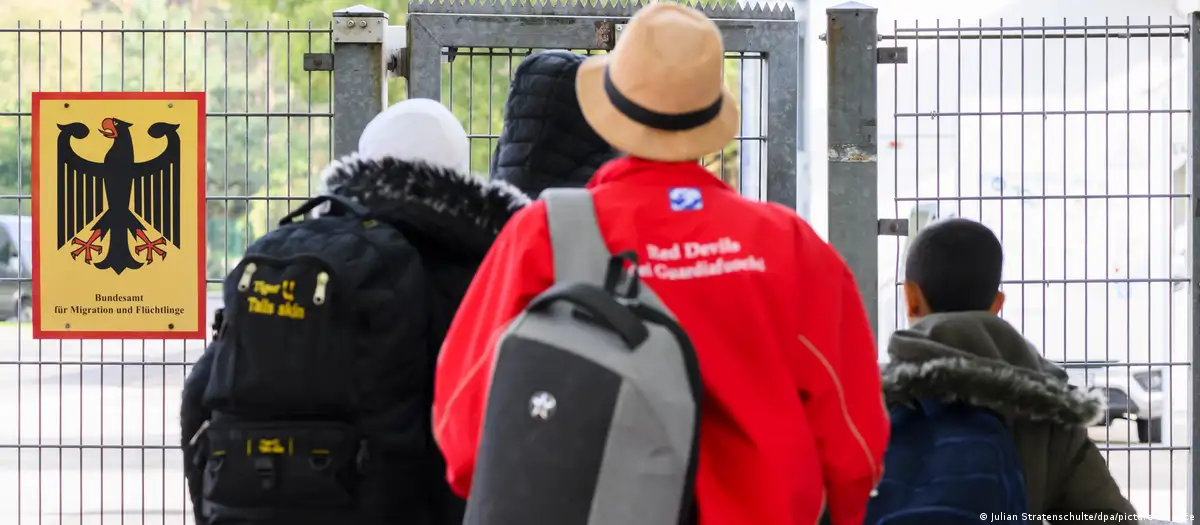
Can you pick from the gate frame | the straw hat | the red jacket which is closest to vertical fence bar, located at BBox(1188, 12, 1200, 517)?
the gate frame

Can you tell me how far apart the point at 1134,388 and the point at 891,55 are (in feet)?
7.39

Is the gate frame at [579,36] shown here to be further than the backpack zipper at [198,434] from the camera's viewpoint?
Yes

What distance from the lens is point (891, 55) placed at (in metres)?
4.68

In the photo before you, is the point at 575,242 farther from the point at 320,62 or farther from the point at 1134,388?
the point at 1134,388

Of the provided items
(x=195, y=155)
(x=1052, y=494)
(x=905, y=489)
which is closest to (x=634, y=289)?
(x=905, y=489)

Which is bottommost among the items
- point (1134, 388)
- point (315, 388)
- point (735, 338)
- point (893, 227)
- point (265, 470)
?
point (1134, 388)

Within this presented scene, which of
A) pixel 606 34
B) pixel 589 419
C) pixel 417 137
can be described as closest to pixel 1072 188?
pixel 606 34

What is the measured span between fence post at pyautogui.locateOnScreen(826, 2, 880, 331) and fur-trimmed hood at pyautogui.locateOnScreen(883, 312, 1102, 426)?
5.71 ft

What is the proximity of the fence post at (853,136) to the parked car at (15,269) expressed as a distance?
9.48ft

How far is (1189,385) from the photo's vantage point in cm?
508

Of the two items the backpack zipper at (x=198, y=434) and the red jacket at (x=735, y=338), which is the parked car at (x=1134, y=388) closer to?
the red jacket at (x=735, y=338)

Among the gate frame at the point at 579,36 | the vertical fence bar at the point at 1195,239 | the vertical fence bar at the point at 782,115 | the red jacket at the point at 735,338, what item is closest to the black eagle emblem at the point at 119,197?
the gate frame at the point at 579,36

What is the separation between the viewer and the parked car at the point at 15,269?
5.11 metres

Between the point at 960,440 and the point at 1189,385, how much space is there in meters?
2.80
